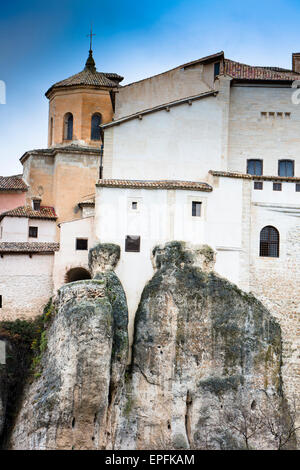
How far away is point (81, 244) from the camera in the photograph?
5488 cm

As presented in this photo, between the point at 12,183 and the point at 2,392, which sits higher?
the point at 12,183

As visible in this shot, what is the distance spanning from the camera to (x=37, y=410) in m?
48.8

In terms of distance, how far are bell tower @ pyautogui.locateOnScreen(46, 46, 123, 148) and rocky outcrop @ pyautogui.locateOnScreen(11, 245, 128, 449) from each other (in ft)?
47.3

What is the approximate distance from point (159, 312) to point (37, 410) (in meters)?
7.34

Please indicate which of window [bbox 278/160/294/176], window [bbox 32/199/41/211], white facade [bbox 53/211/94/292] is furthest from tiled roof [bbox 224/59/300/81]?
window [bbox 32/199/41/211]

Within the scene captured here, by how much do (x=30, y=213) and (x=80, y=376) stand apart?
13049mm

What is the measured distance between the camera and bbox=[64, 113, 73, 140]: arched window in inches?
2501

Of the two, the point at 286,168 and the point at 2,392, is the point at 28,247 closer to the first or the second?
the point at 2,392

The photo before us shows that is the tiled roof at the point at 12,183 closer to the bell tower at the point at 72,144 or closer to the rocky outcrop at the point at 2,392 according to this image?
the bell tower at the point at 72,144

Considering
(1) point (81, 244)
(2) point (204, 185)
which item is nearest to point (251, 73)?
(2) point (204, 185)

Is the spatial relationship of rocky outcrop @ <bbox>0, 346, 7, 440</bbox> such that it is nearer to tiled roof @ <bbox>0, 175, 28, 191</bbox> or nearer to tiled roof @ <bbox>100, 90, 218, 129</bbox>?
tiled roof @ <bbox>0, 175, 28, 191</bbox>

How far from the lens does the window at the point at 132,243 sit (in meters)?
52.9

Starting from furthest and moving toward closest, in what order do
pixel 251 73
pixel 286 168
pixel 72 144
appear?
pixel 72 144
pixel 251 73
pixel 286 168
